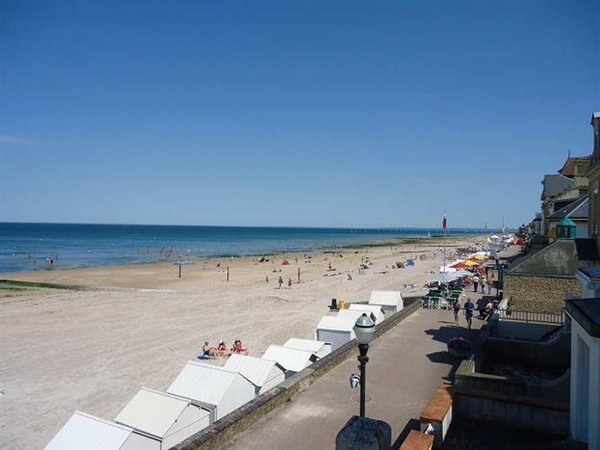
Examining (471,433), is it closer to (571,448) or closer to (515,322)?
(571,448)

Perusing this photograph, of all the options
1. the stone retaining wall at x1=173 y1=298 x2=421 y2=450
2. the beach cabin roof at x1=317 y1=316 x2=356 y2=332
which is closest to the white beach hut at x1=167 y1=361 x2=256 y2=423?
the stone retaining wall at x1=173 y1=298 x2=421 y2=450

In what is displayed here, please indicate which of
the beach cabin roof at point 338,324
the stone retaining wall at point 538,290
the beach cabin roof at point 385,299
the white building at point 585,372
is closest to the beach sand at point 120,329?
the beach cabin roof at point 385,299

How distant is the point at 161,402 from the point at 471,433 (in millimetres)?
5985

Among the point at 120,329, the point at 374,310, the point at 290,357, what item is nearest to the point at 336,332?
the point at 374,310

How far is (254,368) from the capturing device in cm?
1231

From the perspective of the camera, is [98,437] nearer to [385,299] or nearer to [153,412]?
[153,412]

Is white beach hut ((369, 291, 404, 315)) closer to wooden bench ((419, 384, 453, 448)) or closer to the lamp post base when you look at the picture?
wooden bench ((419, 384, 453, 448))

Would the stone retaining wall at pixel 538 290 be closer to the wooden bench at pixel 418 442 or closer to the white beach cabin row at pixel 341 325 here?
the white beach cabin row at pixel 341 325

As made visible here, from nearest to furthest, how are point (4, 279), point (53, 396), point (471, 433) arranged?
point (471, 433) < point (53, 396) < point (4, 279)

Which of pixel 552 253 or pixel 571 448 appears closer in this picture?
pixel 571 448

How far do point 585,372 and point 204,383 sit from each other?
7611 mm

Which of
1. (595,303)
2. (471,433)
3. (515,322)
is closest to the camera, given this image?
(595,303)

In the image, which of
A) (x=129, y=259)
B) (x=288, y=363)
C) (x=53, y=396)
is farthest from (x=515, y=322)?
(x=129, y=259)

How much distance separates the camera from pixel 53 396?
15.0 m
